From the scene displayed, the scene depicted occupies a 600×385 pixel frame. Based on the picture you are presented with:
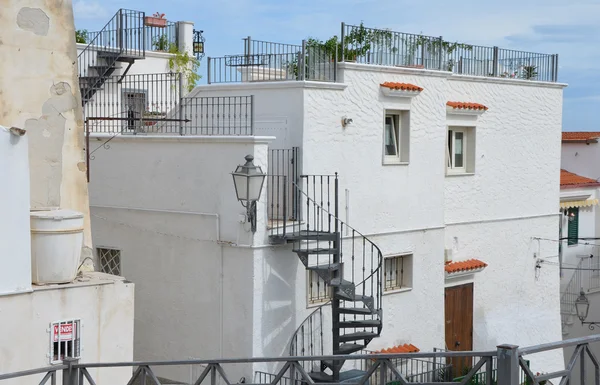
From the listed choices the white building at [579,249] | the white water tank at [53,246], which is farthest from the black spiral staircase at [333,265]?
the white building at [579,249]

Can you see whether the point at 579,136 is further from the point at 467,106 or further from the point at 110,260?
the point at 110,260

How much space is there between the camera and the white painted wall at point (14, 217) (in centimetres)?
1101

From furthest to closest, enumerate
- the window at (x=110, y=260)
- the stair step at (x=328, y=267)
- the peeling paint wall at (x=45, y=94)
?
the window at (x=110, y=260), the stair step at (x=328, y=267), the peeling paint wall at (x=45, y=94)

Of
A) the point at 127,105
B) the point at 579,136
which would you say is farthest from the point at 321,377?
the point at 579,136

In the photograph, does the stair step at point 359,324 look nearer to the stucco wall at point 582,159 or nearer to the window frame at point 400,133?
the window frame at point 400,133

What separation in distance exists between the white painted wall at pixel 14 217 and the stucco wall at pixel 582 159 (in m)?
22.1

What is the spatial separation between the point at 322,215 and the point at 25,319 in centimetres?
618

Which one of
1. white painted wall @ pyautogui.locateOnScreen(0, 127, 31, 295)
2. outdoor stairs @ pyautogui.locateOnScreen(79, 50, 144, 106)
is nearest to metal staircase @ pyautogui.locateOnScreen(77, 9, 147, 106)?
outdoor stairs @ pyautogui.locateOnScreen(79, 50, 144, 106)

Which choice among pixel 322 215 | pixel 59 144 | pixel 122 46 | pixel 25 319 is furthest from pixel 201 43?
pixel 25 319

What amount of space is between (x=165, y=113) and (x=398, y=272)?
18.1 ft

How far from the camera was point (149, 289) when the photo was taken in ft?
53.9

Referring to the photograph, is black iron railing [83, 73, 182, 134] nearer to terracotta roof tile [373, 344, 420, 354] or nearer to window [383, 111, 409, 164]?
window [383, 111, 409, 164]

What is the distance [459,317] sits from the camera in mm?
19906

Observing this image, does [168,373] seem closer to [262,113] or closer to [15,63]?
[262,113]
